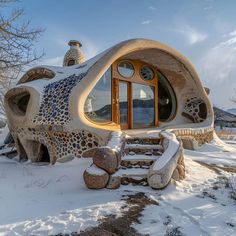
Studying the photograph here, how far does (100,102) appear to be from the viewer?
26.6 ft

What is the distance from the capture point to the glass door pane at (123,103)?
9.09 metres

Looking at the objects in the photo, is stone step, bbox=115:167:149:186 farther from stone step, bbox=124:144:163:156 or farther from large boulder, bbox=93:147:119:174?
stone step, bbox=124:144:163:156

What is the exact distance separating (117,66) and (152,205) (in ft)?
20.9

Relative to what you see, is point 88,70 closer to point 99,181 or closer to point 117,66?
point 117,66

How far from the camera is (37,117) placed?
700cm

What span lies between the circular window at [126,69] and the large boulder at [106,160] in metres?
5.10

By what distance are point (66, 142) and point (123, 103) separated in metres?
3.39

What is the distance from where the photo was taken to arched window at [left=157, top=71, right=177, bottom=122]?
10.9 m

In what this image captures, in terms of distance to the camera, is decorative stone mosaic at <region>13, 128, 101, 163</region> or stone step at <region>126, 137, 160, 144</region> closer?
stone step at <region>126, 137, 160, 144</region>

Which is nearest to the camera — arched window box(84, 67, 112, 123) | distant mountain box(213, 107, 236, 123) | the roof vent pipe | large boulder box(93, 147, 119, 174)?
large boulder box(93, 147, 119, 174)

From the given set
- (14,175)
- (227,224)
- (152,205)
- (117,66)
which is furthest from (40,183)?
(117,66)

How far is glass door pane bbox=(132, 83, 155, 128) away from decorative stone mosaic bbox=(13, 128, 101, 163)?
358cm

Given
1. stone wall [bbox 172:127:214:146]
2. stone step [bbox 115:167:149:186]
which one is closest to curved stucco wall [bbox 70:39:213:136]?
stone wall [bbox 172:127:214:146]

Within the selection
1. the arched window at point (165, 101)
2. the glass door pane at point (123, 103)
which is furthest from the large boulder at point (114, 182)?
the arched window at point (165, 101)
